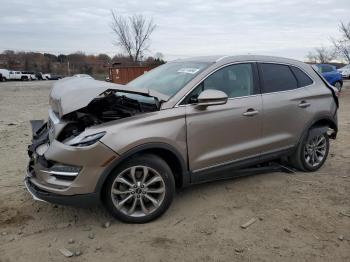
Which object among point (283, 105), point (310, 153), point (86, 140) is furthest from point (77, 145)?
point (310, 153)

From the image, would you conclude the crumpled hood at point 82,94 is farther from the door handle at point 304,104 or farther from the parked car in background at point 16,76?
the parked car in background at point 16,76

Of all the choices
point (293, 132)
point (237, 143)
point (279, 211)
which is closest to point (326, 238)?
point (279, 211)

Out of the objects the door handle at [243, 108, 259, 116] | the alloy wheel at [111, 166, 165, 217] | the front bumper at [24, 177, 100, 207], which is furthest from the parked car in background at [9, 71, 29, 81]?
the alloy wheel at [111, 166, 165, 217]

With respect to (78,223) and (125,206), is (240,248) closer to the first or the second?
(125,206)

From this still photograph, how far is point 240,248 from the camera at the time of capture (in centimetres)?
351

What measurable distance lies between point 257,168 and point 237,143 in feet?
2.39

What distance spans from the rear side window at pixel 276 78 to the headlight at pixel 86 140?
227 centimetres

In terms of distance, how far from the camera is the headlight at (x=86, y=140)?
142 inches

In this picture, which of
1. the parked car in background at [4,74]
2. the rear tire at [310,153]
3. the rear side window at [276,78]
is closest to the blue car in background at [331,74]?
the rear tire at [310,153]

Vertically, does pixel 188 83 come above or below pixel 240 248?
above

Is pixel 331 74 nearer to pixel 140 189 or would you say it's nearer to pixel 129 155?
pixel 140 189

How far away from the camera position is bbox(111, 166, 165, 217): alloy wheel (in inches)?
151

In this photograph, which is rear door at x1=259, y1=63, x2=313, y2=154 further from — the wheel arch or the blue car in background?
the blue car in background

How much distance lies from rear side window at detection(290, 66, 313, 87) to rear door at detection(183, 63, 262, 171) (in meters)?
0.83
